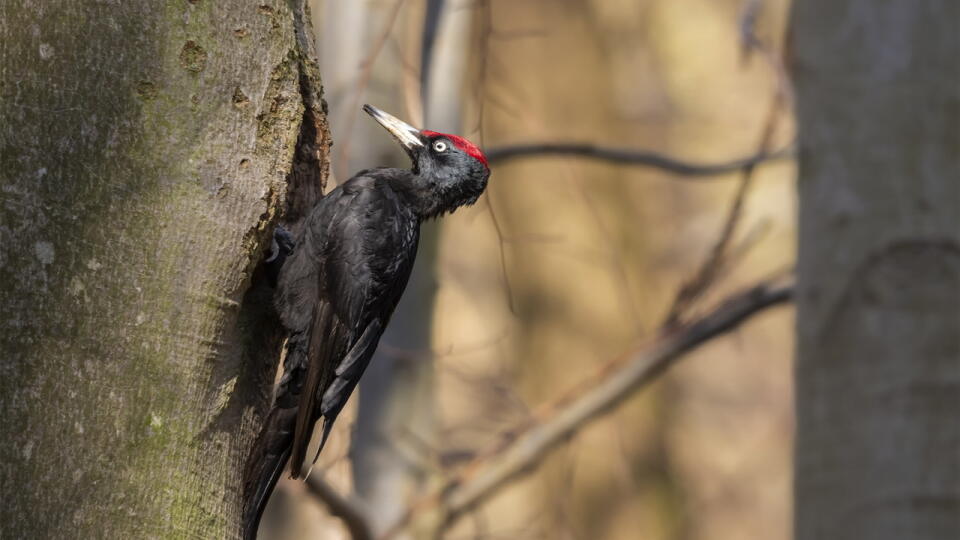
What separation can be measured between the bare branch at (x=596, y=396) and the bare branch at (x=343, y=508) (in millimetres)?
633

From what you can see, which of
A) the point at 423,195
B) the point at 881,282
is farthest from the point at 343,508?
the point at 881,282

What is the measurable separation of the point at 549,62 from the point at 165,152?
9615 millimetres

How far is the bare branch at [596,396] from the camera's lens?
4805 mm

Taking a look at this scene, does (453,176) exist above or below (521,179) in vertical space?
above

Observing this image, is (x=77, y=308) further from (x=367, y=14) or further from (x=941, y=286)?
(x=367, y=14)

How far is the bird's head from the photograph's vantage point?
3.78 meters

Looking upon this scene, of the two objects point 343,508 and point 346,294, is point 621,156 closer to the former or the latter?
point 343,508

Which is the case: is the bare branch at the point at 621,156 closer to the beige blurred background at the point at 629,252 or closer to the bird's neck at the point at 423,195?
the bird's neck at the point at 423,195

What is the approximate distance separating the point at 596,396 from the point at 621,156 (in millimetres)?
1037

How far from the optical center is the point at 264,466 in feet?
9.04

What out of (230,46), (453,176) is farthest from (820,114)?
(230,46)

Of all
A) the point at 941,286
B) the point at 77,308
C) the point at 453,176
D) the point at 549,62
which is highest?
the point at 77,308

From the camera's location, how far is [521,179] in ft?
37.8

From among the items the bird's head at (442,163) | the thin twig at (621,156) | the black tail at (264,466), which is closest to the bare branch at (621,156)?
the thin twig at (621,156)
